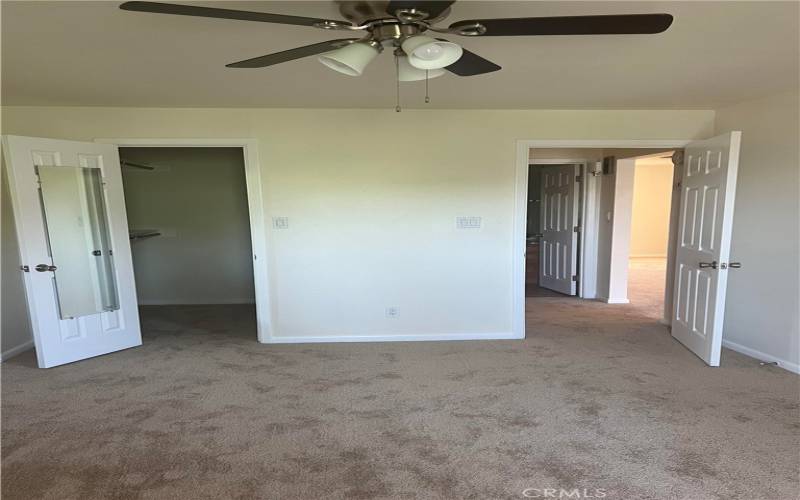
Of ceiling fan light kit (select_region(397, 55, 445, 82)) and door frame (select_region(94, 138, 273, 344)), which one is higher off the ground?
ceiling fan light kit (select_region(397, 55, 445, 82))

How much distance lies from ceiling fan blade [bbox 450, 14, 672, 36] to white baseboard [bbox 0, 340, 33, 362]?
4.53 meters

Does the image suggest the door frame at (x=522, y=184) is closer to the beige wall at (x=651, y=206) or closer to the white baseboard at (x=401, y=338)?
the white baseboard at (x=401, y=338)

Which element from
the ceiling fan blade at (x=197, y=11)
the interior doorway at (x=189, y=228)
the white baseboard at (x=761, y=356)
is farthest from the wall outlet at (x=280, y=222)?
the white baseboard at (x=761, y=356)

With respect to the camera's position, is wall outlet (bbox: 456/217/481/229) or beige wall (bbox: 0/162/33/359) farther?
wall outlet (bbox: 456/217/481/229)

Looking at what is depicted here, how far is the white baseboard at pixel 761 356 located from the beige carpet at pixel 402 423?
8cm

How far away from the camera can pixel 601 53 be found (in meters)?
2.24

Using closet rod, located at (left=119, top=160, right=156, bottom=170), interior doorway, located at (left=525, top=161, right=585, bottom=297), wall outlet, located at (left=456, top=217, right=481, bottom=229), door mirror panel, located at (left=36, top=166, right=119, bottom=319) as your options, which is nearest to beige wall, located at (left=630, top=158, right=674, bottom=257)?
interior doorway, located at (left=525, top=161, right=585, bottom=297)

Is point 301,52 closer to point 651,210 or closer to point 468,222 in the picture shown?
point 468,222

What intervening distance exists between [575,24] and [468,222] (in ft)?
8.14

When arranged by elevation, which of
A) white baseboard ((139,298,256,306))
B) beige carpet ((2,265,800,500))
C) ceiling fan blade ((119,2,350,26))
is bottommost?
beige carpet ((2,265,800,500))

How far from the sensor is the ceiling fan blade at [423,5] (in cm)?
133

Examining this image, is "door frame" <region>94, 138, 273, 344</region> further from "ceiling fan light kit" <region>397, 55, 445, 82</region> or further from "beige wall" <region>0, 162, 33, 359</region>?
"ceiling fan light kit" <region>397, 55, 445, 82</region>

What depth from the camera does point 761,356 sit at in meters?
3.41

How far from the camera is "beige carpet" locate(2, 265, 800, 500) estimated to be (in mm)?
2021
